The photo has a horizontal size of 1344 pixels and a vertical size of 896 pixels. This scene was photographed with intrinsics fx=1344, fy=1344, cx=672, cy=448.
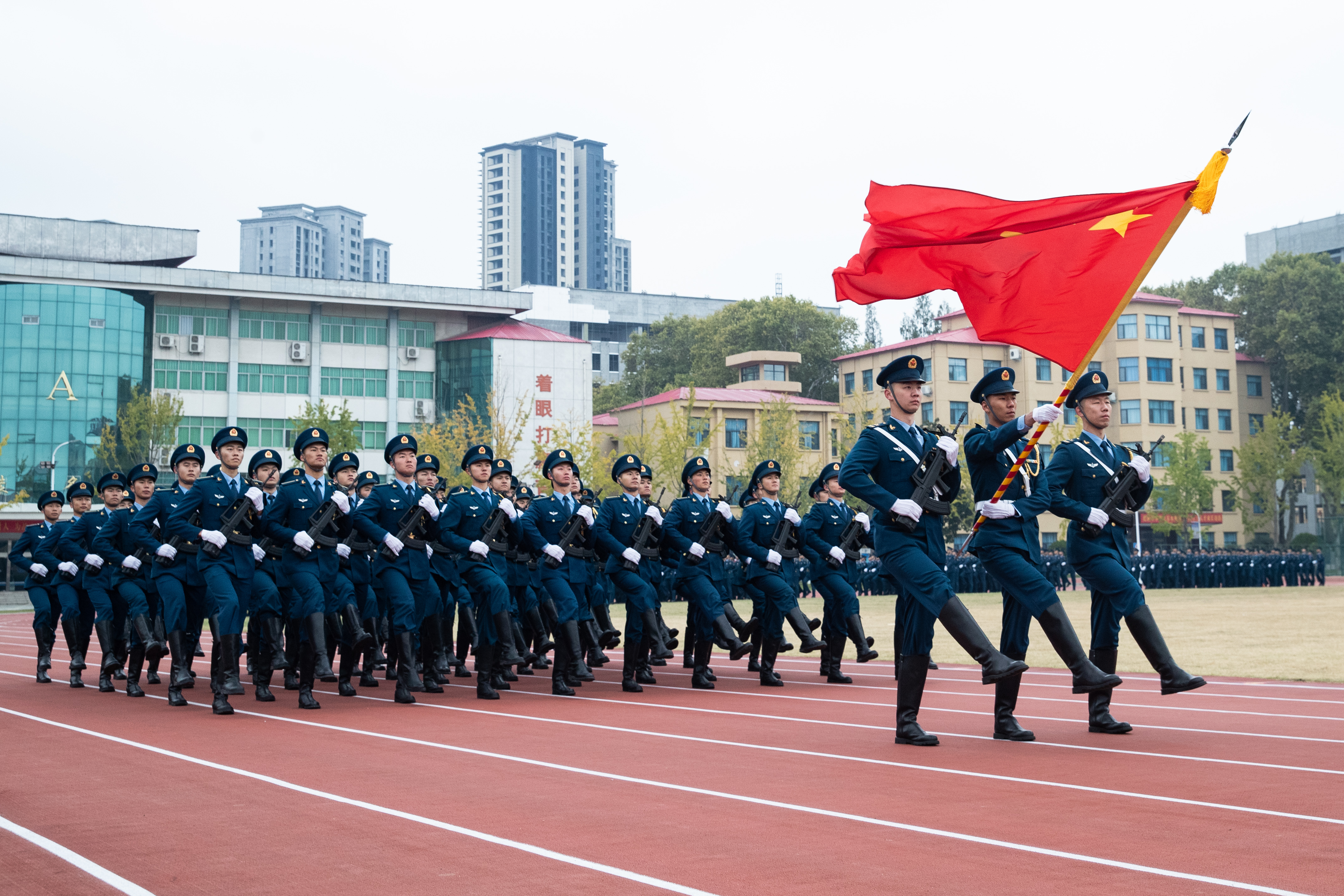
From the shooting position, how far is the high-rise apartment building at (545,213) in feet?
465

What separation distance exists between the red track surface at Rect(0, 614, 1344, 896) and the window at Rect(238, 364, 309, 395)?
153ft

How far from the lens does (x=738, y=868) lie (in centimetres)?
480

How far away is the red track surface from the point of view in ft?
15.4

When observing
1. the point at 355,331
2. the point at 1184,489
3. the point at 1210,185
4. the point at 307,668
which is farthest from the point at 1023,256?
the point at 1184,489

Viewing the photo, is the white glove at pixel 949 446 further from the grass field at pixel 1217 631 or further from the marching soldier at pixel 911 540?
the grass field at pixel 1217 631

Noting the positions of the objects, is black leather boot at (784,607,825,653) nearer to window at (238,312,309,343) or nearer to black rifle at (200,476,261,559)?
black rifle at (200,476,261,559)

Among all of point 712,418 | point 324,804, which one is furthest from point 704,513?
point 712,418

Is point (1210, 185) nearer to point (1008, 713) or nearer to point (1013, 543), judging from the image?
point (1013, 543)

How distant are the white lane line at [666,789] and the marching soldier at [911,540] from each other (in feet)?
6.16

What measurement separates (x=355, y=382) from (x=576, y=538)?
46836mm

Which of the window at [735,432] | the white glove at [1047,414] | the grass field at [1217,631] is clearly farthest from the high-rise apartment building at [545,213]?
the white glove at [1047,414]

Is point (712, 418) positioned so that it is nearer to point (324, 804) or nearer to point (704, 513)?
point (704, 513)

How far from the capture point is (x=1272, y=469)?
62.7 metres

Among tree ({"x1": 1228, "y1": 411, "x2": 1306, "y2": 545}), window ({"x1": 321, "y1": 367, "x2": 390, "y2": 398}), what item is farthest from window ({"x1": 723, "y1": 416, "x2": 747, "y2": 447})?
tree ({"x1": 1228, "y1": 411, "x2": 1306, "y2": 545})
